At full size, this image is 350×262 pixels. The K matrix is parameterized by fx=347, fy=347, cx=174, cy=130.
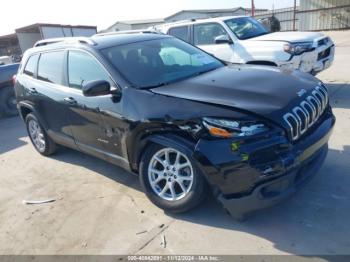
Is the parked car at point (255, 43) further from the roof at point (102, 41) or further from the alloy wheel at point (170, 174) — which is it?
the alloy wheel at point (170, 174)

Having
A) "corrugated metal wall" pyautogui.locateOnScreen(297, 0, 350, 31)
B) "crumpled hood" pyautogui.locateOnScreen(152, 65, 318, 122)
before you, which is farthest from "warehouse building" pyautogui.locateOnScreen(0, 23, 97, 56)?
"crumpled hood" pyautogui.locateOnScreen(152, 65, 318, 122)

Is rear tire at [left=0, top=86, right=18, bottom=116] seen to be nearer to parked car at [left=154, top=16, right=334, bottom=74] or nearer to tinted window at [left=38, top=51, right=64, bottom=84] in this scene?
parked car at [left=154, top=16, right=334, bottom=74]

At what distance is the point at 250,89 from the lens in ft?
10.9

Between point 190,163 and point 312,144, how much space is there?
3.68ft

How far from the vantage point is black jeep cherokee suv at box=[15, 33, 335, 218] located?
9.51 feet

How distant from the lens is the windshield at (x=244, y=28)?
7.57 metres

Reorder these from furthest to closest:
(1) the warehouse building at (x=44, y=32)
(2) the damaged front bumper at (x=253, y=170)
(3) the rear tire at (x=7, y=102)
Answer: (1) the warehouse building at (x=44, y=32)
(3) the rear tire at (x=7, y=102)
(2) the damaged front bumper at (x=253, y=170)

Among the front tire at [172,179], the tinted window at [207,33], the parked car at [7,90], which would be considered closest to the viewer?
the front tire at [172,179]

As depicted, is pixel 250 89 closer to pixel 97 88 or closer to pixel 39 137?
pixel 97 88

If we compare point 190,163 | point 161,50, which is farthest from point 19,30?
point 190,163

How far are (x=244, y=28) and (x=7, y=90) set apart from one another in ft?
21.9

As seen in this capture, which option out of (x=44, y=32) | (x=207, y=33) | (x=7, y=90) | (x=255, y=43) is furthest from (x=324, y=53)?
(x=44, y=32)

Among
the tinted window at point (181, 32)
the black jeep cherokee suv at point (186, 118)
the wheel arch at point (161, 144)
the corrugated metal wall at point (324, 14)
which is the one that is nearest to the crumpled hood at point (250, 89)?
the black jeep cherokee suv at point (186, 118)

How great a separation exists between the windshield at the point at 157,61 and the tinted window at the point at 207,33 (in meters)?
3.26
